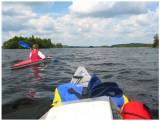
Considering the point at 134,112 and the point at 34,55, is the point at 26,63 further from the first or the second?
the point at 134,112

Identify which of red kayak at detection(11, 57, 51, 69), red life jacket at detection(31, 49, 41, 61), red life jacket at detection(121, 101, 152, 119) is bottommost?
red life jacket at detection(121, 101, 152, 119)

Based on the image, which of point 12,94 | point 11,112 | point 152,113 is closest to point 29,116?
point 11,112

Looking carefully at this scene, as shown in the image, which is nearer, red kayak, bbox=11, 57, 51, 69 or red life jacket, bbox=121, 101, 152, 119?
red life jacket, bbox=121, 101, 152, 119

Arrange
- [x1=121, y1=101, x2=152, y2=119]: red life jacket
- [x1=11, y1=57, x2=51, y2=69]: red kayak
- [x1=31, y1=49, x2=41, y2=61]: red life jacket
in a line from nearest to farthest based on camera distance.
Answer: [x1=121, y1=101, x2=152, y2=119]: red life jacket → [x1=11, y1=57, x2=51, y2=69]: red kayak → [x1=31, y1=49, x2=41, y2=61]: red life jacket

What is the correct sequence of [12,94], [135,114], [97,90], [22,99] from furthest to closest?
[12,94]
[22,99]
[97,90]
[135,114]

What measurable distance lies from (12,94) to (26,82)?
321cm

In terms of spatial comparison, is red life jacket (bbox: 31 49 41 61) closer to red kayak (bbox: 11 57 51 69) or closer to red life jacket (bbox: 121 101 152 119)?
red kayak (bbox: 11 57 51 69)

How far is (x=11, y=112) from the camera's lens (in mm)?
9086

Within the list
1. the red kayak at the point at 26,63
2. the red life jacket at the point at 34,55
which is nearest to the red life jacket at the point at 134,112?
the red kayak at the point at 26,63

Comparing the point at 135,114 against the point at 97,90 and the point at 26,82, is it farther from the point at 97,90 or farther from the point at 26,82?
the point at 26,82

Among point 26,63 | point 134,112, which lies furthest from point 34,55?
point 134,112

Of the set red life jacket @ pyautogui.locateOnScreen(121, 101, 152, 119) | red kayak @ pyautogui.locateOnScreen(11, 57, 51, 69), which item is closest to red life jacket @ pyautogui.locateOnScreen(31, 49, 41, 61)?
red kayak @ pyautogui.locateOnScreen(11, 57, 51, 69)

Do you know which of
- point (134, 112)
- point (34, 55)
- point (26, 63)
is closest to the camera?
point (134, 112)

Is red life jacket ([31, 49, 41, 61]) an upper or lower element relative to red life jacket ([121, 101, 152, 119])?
upper
